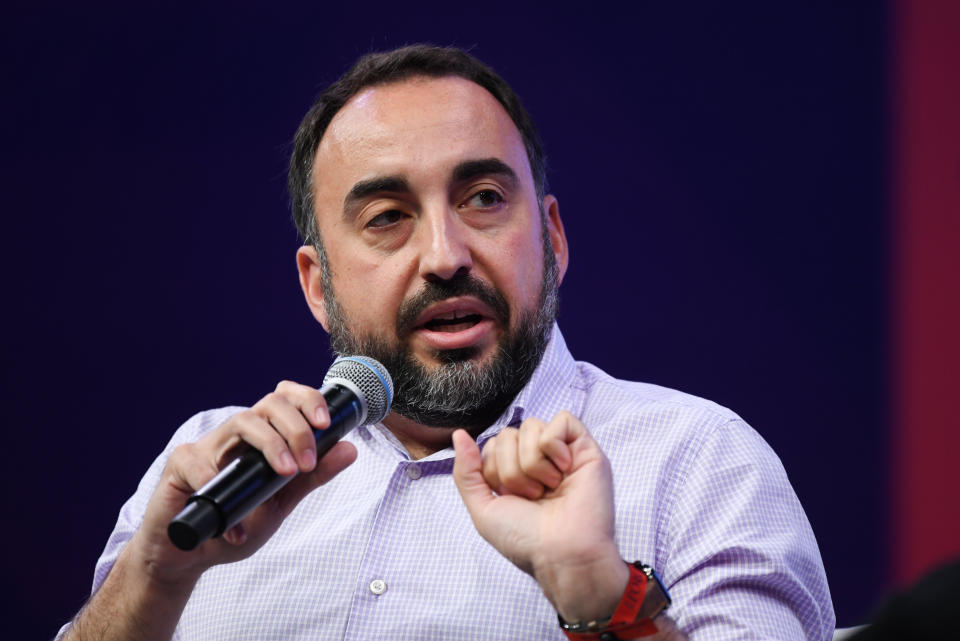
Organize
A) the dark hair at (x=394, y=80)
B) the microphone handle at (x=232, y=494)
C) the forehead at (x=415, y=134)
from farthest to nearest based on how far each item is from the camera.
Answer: the dark hair at (x=394, y=80)
the forehead at (x=415, y=134)
the microphone handle at (x=232, y=494)

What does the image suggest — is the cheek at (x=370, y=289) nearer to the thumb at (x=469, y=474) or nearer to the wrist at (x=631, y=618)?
the thumb at (x=469, y=474)

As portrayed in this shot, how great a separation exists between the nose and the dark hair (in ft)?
1.05

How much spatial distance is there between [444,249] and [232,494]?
0.73 m

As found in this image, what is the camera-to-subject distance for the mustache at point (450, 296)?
5.68ft

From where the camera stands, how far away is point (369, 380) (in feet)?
4.51

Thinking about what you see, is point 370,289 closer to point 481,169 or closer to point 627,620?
point 481,169

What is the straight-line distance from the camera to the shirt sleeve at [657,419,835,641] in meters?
1.38

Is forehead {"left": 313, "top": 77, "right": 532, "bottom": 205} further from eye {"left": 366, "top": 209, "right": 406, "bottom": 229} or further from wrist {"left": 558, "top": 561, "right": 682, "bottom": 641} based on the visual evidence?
wrist {"left": 558, "top": 561, "right": 682, "bottom": 641}

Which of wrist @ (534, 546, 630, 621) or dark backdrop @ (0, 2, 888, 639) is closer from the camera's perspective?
wrist @ (534, 546, 630, 621)

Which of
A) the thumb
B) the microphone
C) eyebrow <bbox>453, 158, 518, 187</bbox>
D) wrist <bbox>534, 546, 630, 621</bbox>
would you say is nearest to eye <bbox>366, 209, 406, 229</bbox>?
eyebrow <bbox>453, 158, 518, 187</bbox>

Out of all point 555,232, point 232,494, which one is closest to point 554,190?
point 555,232

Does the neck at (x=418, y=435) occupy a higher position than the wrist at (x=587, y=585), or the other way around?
the wrist at (x=587, y=585)

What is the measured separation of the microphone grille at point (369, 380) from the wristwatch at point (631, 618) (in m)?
0.39

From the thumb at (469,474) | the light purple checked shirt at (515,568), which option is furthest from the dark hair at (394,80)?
the thumb at (469,474)
